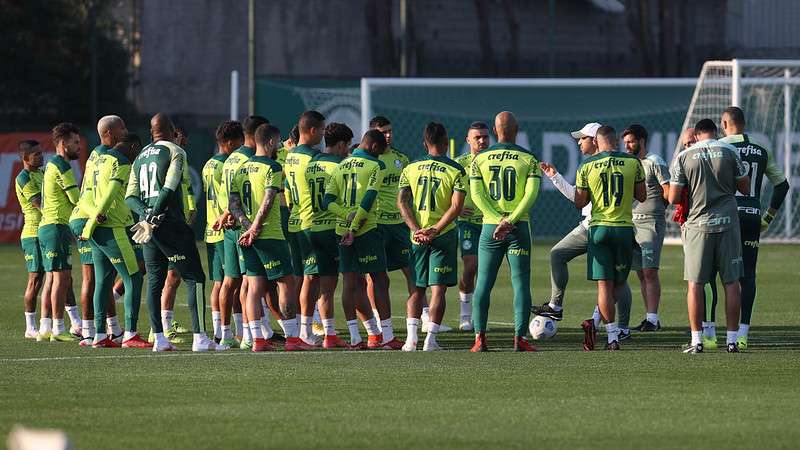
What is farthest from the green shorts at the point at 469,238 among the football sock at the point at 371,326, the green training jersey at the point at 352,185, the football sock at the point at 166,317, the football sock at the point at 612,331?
the football sock at the point at 166,317

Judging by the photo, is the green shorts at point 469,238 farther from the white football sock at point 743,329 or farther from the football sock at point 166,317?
the white football sock at point 743,329

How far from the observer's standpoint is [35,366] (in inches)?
526

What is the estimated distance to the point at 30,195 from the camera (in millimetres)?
16719

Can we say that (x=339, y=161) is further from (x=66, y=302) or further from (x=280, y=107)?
(x=280, y=107)

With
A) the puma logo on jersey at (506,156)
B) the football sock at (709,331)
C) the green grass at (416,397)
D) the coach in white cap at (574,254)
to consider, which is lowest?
the green grass at (416,397)

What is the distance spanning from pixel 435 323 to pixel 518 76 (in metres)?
31.1

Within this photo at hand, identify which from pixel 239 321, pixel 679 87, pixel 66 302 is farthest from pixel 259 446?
pixel 679 87

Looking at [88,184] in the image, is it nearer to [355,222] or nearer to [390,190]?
[355,222]

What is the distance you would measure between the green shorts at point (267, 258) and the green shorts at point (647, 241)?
4331mm

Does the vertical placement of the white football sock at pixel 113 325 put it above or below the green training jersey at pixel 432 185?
below

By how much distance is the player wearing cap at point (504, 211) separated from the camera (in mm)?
14359

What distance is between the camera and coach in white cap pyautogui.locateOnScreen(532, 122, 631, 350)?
14750 mm

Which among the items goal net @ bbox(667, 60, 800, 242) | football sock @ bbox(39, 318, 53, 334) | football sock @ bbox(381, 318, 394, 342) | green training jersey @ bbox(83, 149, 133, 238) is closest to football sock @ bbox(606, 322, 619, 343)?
football sock @ bbox(381, 318, 394, 342)

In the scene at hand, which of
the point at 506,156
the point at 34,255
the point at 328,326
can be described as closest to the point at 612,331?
the point at 506,156
